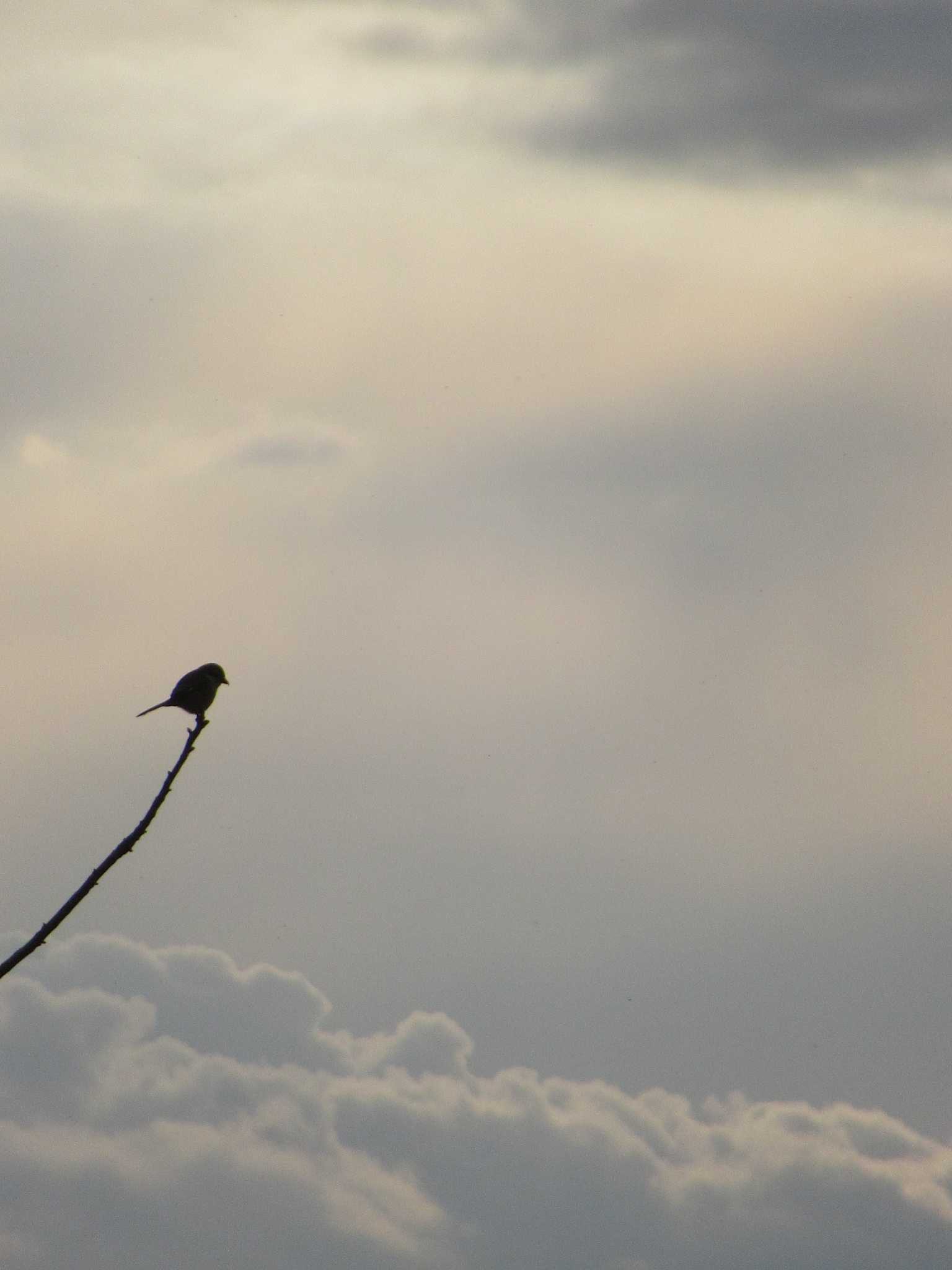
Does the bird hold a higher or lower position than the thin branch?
higher

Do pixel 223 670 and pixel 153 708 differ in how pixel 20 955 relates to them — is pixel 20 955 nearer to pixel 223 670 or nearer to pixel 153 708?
pixel 153 708

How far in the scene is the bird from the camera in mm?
26375

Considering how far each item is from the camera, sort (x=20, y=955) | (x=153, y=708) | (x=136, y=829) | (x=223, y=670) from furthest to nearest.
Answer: (x=223, y=670), (x=153, y=708), (x=136, y=829), (x=20, y=955)

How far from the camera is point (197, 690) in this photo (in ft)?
87.9

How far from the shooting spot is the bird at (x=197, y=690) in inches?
1038

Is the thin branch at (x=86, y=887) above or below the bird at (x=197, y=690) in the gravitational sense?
below

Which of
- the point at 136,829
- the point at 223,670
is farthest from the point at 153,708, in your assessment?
the point at 136,829

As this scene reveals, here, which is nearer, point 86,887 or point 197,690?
point 86,887

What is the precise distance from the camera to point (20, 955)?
9.39 metres

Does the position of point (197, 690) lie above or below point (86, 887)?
above

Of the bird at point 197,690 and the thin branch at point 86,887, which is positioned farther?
the bird at point 197,690

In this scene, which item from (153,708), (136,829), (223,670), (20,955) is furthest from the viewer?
(223,670)

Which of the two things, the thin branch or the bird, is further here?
the bird

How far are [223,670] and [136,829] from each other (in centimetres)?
2143
